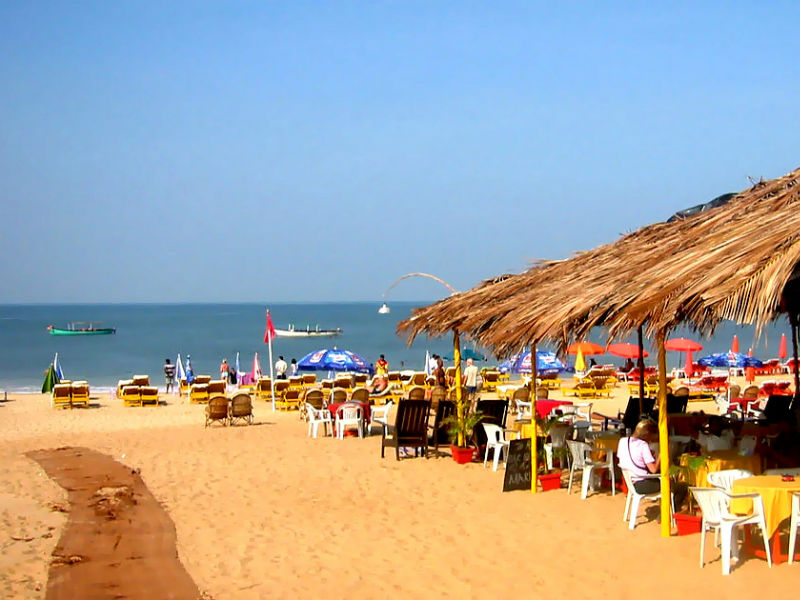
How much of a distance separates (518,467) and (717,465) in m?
2.70

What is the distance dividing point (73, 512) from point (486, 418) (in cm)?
555

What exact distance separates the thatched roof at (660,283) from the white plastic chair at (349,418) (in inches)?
105

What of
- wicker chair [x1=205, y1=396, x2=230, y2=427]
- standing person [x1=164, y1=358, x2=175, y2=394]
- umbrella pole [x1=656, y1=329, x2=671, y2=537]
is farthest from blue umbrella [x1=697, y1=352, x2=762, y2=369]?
umbrella pole [x1=656, y1=329, x2=671, y2=537]

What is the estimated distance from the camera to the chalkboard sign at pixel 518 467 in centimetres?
952

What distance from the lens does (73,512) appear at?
913 centimetres

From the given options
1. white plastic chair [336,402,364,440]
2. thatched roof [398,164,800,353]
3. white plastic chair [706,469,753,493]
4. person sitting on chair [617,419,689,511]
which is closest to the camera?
thatched roof [398,164,800,353]

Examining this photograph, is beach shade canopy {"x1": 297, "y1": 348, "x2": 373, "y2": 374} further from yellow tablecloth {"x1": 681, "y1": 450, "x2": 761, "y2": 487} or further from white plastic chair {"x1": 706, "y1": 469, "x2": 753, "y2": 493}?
white plastic chair {"x1": 706, "y1": 469, "x2": 753, "y2": 493}

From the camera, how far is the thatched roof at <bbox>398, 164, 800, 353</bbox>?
6203 millimetres

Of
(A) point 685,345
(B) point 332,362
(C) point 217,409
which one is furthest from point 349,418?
(A) point 685,345

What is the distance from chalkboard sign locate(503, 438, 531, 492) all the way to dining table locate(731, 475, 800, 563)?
3395mm

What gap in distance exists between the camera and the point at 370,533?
808 cm

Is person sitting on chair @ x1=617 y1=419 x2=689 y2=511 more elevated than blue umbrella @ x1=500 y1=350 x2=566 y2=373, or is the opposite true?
blue umbrella @ x1=500 y1=350 x2=566 y2=373

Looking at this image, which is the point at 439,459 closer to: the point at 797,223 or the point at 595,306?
the point at 595,306

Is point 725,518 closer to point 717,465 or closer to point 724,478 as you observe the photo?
point 724,478
